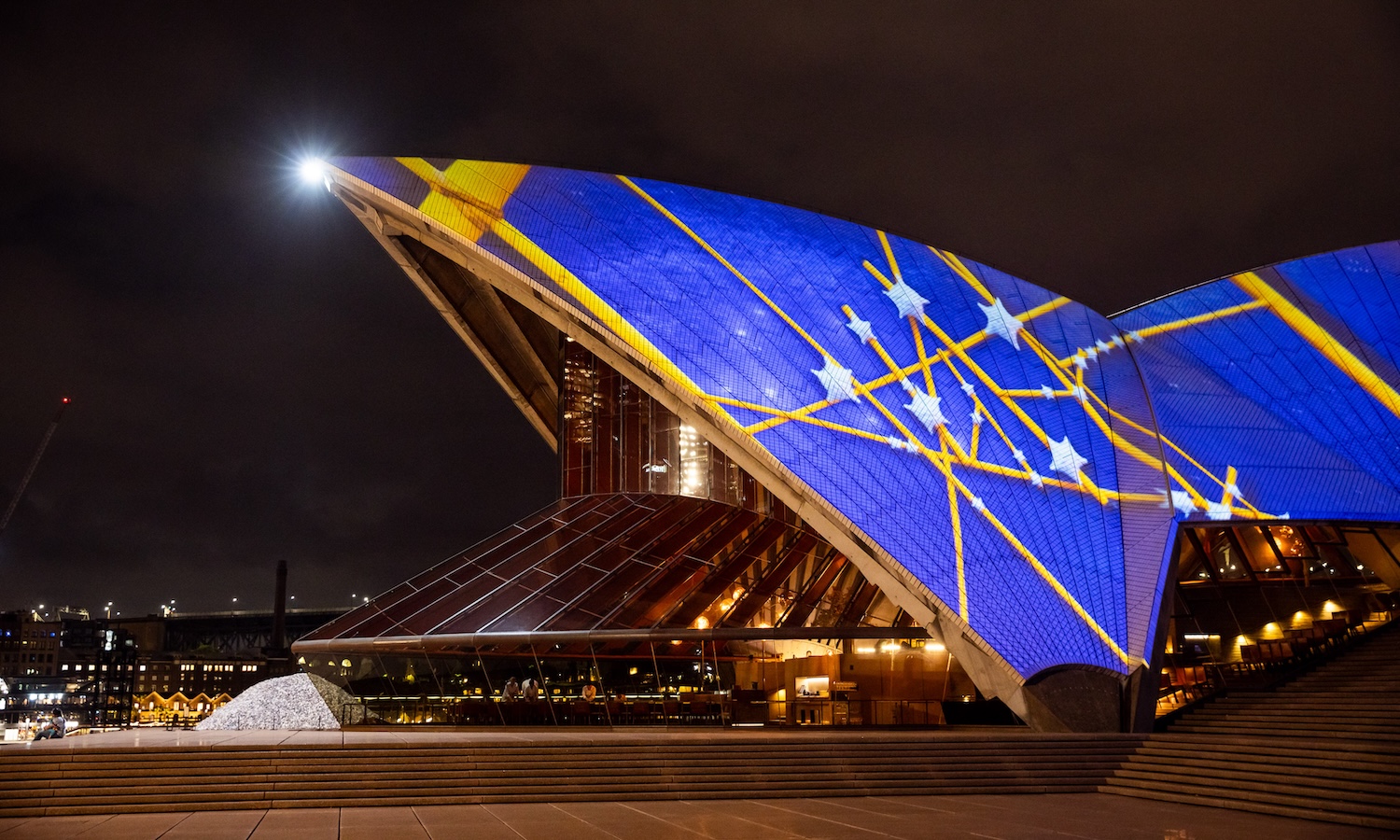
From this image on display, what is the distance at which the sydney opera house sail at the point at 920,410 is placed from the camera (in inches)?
714

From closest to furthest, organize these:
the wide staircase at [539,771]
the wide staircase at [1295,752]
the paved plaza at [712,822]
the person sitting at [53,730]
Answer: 1. the paved plaza at [712,822]
2. the wide staircase at [1295,752]
3. the wide staircase at [539,771]
4. the person sitting at [53,730]

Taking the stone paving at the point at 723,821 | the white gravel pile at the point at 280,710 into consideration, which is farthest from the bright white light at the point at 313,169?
the stone paving at the point at 723,821

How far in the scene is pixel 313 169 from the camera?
64.8 feet

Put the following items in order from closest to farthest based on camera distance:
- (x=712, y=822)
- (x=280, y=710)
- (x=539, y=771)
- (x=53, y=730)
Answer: (x=712, y=822) → (x=539, y=771) → (x=53, y=730) → (x=280, y=710)

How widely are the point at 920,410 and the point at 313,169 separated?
12.7 m

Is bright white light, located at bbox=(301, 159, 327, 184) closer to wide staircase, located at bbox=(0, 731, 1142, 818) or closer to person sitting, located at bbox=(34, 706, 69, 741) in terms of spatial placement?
person sitting, located at bbox=(34, 706, 69, 741)

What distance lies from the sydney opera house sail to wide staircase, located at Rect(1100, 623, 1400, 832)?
1978mm

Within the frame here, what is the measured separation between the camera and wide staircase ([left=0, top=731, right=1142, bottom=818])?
12.0 metres

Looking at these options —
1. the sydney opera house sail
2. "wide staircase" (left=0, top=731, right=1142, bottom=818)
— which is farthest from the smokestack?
"wide staircase" (left=0, top=731, right=1142, bottom=818)

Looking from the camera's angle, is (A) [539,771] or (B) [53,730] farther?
(B) [53,730]

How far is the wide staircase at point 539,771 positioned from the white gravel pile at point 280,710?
279 inches

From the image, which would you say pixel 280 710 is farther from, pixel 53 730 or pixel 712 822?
pixel 712 822

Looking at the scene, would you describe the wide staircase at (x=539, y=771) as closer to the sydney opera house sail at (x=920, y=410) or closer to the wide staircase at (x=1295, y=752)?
the wide staircase at (x=1295, y=752)

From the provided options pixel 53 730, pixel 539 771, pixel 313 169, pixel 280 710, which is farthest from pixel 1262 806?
pixel 53 730
